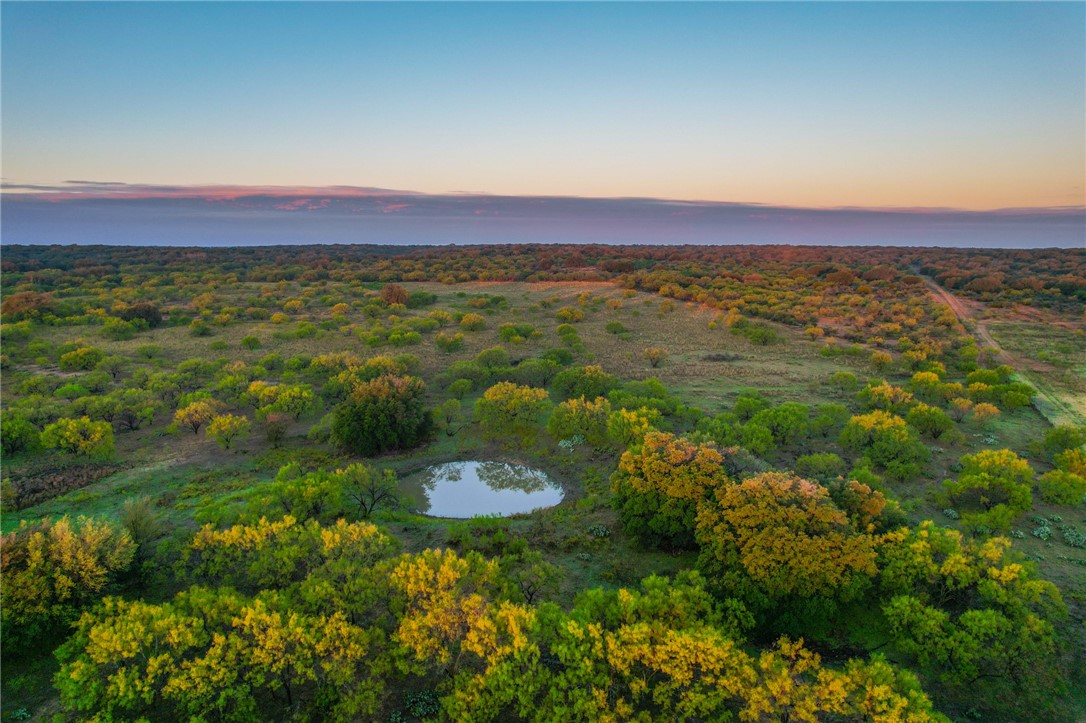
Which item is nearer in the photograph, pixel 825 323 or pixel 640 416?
pixel 640 416

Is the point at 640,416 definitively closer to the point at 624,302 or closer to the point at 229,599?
the point at 229,599

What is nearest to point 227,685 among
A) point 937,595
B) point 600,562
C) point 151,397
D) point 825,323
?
point 600,562

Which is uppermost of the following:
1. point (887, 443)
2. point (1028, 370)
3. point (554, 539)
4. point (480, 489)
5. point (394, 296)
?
point (394, 296)

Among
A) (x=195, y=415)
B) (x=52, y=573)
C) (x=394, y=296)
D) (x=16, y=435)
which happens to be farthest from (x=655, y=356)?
(x=16, y=435)

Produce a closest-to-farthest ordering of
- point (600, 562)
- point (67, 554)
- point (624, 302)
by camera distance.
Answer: point (67, 554) < point (600, 562) < point (624, 302)

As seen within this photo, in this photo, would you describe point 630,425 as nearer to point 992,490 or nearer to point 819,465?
point 819,465

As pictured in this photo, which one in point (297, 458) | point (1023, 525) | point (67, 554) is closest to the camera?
point (67, 554)
